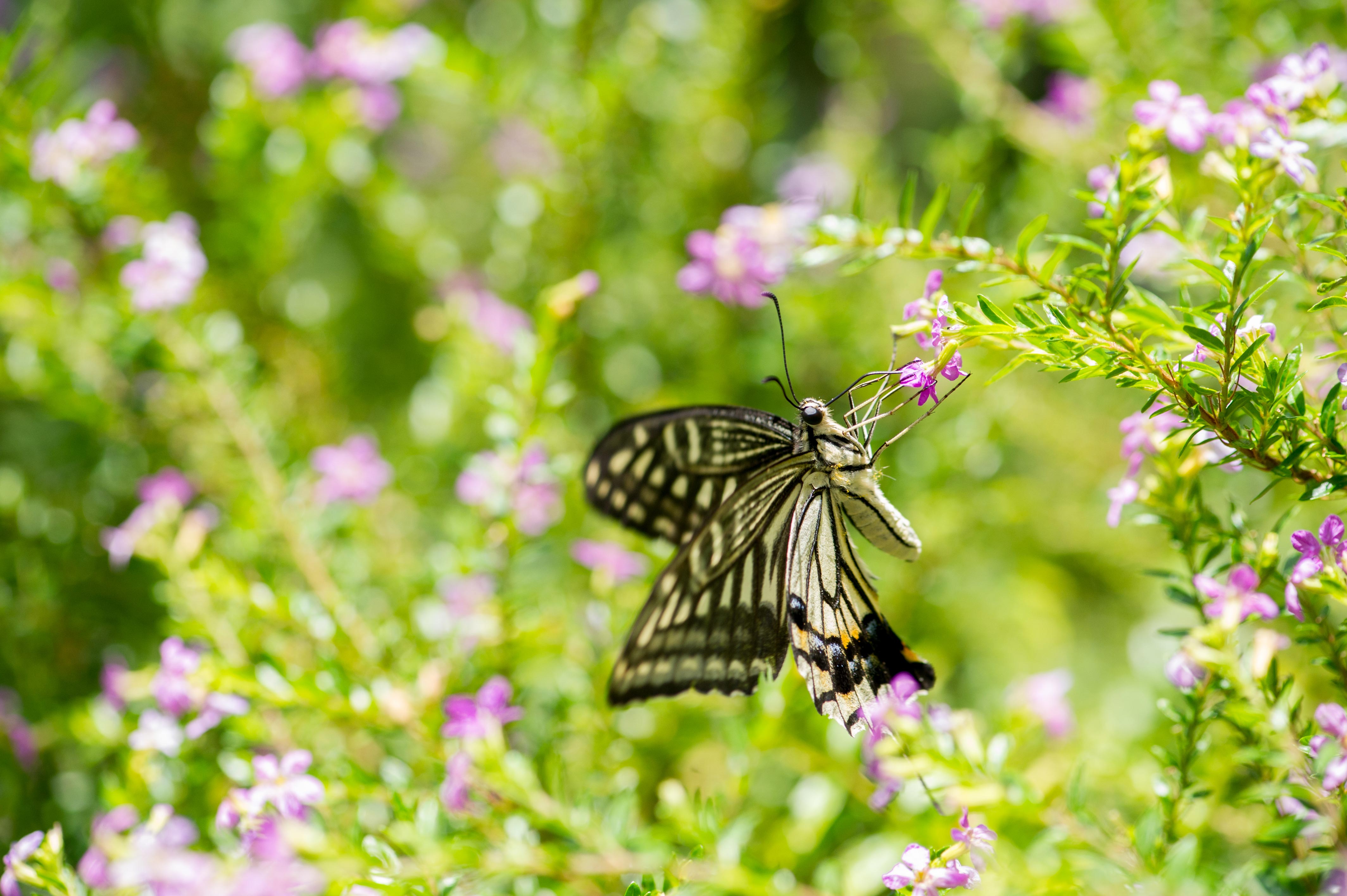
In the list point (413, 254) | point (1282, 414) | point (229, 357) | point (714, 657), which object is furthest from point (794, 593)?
point (413, 254)

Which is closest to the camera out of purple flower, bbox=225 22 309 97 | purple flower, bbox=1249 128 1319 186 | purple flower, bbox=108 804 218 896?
purple flower, bbox=1249 128 1319 186

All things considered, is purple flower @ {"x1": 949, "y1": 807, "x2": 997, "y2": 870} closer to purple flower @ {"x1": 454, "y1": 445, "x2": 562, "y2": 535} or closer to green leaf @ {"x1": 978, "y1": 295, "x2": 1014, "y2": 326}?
green leaf @ {"x1": 978, "y1": 295, "x2": 1014, "y2": 326}

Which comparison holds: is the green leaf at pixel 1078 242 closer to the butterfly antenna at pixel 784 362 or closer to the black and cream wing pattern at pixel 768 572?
the black and cream wing pattern at pixel 768 572

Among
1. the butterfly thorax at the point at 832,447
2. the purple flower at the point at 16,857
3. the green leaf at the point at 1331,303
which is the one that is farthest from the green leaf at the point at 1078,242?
the purple flower at the point at 16,857

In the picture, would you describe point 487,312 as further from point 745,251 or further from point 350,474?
point 745,251

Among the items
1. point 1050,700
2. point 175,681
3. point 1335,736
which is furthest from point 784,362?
point 175,681

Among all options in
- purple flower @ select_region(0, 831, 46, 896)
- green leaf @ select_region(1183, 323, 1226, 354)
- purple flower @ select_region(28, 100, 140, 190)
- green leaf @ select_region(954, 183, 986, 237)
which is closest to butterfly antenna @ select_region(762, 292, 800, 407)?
green leaf @ select_region(954, 183, 986, 237)

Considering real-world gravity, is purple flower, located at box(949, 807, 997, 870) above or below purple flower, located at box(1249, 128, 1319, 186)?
below
